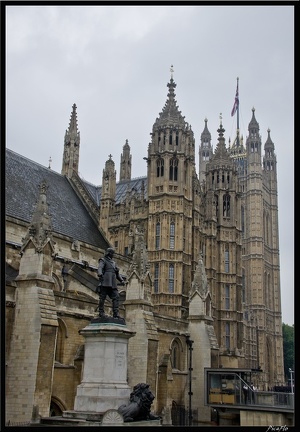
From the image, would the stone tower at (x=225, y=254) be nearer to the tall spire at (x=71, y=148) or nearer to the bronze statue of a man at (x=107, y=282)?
the tall spire at (x=71, y=148)

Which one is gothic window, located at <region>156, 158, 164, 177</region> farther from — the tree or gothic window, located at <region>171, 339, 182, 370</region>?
the tree

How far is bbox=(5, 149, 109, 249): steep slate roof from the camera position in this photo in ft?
131

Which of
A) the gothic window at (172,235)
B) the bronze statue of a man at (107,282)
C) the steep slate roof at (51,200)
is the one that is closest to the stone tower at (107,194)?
the steep slate roof at (51,200)

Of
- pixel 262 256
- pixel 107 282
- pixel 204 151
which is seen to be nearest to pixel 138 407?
pixel 107 282

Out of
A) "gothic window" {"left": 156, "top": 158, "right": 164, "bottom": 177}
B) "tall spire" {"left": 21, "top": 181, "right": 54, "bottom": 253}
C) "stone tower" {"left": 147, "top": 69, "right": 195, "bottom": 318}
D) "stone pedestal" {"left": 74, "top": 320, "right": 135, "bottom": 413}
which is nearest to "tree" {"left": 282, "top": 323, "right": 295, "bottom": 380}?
"stone tower" {"left": 147, "top": 69, "right": 195, "bottom": 318}

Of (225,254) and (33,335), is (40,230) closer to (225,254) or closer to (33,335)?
(33,335)

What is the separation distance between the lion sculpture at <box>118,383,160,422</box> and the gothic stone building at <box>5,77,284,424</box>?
786 centimetres

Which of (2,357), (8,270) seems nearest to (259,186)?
(8,270)

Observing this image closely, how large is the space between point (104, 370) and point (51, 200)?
26.1 m

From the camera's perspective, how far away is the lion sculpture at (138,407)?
750 inches

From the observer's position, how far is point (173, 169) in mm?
47812

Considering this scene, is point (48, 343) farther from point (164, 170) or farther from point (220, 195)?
point (220, 195)

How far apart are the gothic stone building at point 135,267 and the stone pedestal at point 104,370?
20.5 feet
